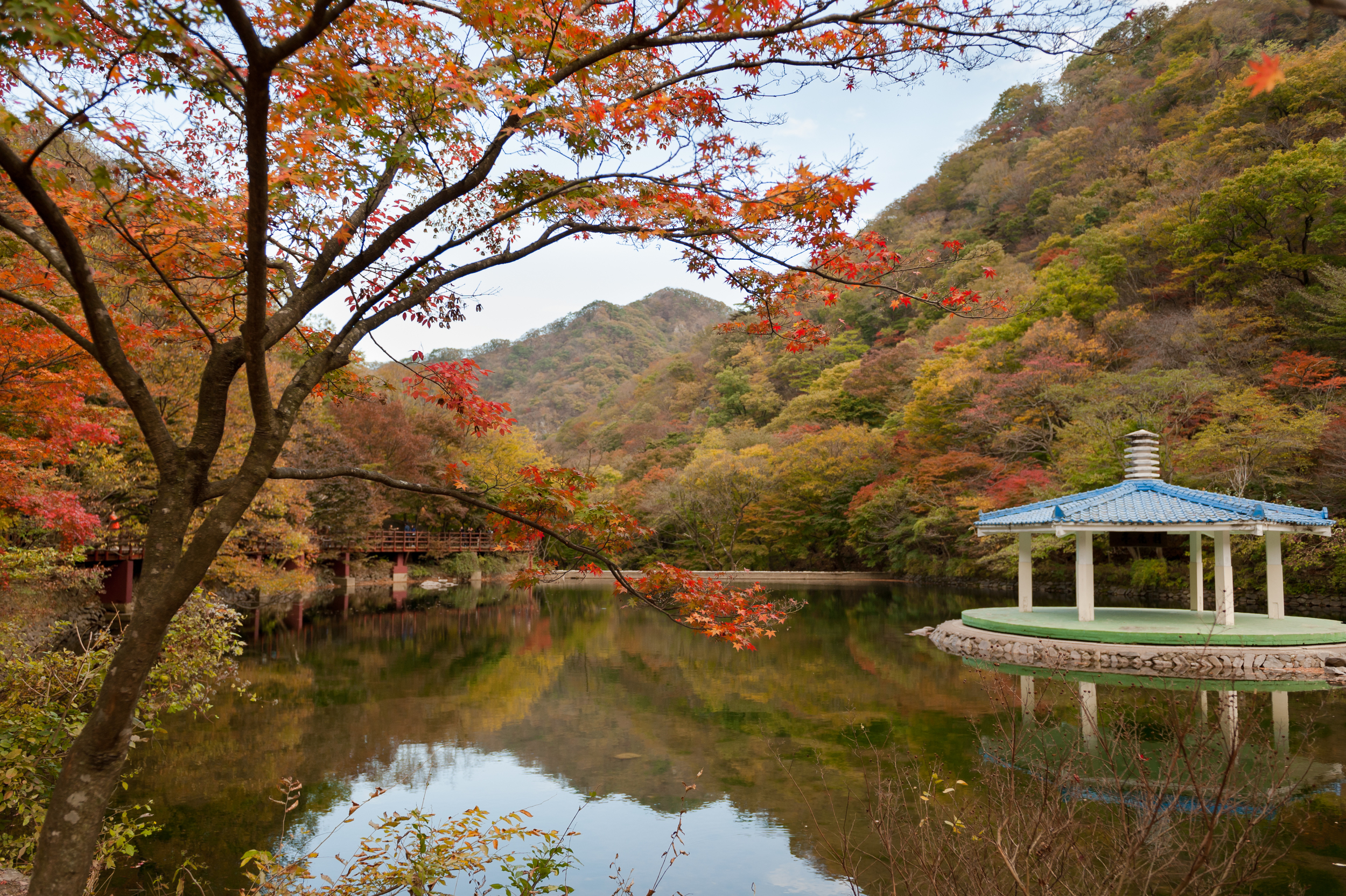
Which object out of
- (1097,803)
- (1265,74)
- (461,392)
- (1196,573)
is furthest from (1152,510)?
(1265,74)

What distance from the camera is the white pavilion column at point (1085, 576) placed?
37.6 feet

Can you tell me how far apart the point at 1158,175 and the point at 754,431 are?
16508 mm

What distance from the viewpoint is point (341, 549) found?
2370 centimetres

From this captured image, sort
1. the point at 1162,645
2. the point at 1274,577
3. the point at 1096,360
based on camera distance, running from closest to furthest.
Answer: the point at 1162,645 < the point at 1274,577 < the point at 1096,360

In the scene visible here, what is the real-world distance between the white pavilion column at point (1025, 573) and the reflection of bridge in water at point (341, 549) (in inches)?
348

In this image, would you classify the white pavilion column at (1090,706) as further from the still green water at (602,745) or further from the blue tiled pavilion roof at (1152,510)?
the blue tiled pavilion roof at (1152,510)

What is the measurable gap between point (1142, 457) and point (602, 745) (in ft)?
32.9

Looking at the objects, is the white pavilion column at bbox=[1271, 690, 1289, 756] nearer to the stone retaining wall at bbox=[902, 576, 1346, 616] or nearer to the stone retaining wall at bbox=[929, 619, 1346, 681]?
the stone retaining wall at bbox=[929, 619, 1346, 681]

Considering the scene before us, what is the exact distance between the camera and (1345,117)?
19453mm

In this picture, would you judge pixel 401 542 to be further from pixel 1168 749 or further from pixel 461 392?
pixel 461 392

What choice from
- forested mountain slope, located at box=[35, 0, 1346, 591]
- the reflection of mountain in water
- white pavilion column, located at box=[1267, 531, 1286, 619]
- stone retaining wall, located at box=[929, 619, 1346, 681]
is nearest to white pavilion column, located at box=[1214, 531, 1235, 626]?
white pavilion column, located at box=[1267, 531, 1286, 619]

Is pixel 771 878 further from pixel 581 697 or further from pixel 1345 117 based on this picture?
pixel 1345 117

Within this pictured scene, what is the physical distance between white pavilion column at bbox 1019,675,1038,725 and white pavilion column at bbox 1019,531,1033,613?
3.27 m

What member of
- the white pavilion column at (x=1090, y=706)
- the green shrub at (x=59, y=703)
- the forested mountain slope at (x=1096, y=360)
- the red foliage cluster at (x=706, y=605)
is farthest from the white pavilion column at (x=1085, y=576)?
the green shrub at (x=59, y=703)
